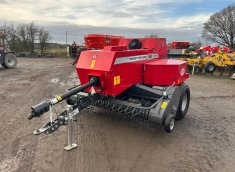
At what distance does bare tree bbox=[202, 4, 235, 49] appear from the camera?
33422 millimetres

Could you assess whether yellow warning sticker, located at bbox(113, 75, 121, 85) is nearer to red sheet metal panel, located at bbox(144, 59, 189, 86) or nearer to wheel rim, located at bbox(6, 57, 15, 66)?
red sheet metal panel, located at bbox(144, 59, 189, 86)

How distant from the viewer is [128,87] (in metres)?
4.72

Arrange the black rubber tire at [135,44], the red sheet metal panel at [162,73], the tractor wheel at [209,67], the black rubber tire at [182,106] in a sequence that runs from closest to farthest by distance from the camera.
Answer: the red sheet metal panel at [162,73] → the black rubber tire at [182,106] → the black rubber tire at [135,44] → the tractor wheel at [209,67]

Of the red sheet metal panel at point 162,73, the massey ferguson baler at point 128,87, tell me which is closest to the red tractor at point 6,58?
the massey ferguson baler at point 128,87

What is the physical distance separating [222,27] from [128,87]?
1337 inches

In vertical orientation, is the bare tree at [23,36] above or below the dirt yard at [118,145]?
above

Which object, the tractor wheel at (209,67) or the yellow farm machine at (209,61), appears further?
the tractor wheel at (209,67)

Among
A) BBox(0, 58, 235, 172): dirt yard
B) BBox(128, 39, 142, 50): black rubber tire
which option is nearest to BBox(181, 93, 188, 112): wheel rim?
BBox(0, 58, 235, 172): dirt yard

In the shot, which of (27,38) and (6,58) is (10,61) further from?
(27,38)

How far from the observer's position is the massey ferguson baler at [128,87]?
13.4 ft

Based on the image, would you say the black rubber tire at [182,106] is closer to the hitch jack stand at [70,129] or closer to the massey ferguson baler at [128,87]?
the massey ferguson baler at [128,87]

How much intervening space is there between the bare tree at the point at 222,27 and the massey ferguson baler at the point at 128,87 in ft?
104

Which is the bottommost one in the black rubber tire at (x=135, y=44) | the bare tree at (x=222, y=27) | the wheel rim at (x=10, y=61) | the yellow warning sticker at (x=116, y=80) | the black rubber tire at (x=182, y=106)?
the black rubber tire at (x=182, y=106)

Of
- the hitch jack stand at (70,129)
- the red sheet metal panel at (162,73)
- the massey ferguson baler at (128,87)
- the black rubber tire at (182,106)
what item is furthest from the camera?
the black rubber tire at (182,106)
